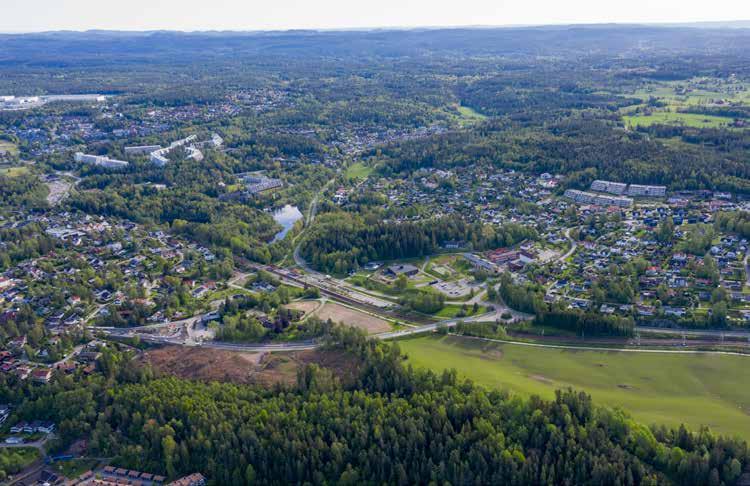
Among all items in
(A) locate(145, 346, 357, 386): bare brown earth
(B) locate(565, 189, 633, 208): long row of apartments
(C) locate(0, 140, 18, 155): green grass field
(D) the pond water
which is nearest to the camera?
(A) locate(145, 346, 357, 386): bare brown earth

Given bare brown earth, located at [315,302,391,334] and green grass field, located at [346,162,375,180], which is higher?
green grass field, located at [346,162,375,180]

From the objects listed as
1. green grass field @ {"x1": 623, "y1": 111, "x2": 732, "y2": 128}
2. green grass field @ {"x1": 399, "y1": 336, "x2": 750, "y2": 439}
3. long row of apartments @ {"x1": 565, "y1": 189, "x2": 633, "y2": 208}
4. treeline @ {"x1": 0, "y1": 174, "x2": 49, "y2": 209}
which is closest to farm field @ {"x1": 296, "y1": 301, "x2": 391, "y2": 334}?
green grass field @ {"x1": 399, "y1": 336, "x2": 750, "y2": 439}

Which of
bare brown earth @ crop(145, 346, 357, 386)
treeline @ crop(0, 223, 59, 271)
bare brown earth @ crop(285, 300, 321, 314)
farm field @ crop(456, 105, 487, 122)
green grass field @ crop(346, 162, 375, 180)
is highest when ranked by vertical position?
farm field @ crop(456, 105, 487, 122)

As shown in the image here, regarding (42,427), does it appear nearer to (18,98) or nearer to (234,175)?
(234,175)

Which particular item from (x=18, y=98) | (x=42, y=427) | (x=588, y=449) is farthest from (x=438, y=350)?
(x=18, y=98)

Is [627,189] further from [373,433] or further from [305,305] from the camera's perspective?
[373,433]

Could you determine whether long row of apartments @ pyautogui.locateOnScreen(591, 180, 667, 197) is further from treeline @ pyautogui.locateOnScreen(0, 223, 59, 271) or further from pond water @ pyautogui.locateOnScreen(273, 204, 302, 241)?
treeline @ pyautogui.locateOnScreen(0, 223, 59, 271)

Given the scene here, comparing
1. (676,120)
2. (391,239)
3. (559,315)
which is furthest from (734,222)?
(676,120)
